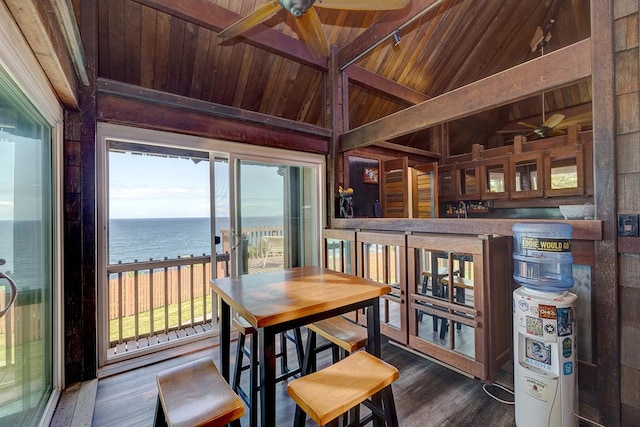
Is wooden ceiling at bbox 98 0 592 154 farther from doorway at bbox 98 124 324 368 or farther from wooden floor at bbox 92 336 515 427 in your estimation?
wooden floor at bbox 92 336 515 427

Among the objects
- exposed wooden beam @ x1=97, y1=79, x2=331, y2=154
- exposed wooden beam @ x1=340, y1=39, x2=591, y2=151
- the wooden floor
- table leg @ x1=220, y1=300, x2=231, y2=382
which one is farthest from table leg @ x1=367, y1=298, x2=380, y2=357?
Answer: exposed wooden beam @ x1=97, y1=79, x2=331, y2=154

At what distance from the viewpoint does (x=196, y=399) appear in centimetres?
112

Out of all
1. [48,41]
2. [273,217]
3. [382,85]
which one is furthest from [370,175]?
[48,41]

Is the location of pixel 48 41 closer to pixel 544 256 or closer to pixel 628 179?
pixel 544 256

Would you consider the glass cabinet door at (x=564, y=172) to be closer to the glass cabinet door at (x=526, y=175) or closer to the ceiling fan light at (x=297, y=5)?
the glass cabinet door at (x=526, y=175)

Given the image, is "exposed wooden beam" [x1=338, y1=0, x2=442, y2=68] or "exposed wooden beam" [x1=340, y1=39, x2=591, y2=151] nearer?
"exposed wooden beam" [x1=340, y1=39, x2=591, y2=151]

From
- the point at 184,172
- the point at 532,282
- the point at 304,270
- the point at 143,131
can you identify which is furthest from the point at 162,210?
the point at 532,282

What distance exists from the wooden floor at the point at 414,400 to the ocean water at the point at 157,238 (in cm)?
1513

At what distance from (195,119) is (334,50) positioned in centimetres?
210

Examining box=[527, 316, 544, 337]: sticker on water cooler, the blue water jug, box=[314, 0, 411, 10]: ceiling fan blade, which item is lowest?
box=[527, 316, 544, 337]: sticker on water cooler

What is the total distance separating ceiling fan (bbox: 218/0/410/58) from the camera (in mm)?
1787

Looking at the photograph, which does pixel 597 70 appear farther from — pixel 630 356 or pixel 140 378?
pixel 140 378

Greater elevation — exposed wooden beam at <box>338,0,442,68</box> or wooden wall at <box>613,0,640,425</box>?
exposed wooden beam at <box>338,0,442,68</box>

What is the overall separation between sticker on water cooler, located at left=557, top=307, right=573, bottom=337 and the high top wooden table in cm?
94
